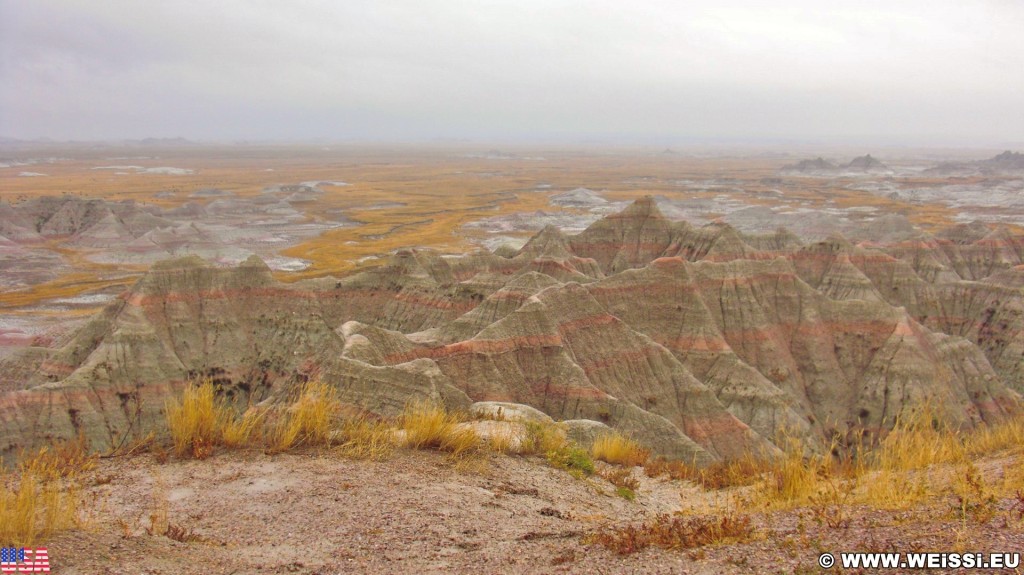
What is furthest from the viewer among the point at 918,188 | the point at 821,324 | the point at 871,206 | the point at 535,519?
the point at 918,188

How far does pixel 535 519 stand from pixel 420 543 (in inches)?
68.2

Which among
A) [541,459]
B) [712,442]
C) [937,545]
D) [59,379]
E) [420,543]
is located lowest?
[712,442]

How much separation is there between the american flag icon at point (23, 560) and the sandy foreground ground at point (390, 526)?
0.33 feet

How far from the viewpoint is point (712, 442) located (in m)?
26.1

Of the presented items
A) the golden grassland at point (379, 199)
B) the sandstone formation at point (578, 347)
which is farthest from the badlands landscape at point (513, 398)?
the golden grassland at point (379, 199)

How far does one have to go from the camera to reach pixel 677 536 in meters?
6.47

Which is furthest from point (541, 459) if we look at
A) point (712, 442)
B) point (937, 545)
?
point (712, 442)

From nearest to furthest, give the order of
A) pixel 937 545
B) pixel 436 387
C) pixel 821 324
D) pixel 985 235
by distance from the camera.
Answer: pixel 937 545, pixel 436 387, pixel 821 324, pixel 985 235

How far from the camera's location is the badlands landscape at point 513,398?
6.41 metres

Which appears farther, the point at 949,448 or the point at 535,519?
the point at 949,448

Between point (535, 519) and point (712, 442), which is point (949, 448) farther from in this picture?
point (712, 442)

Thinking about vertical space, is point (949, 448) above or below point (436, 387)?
above

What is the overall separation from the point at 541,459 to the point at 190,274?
89.4 feet

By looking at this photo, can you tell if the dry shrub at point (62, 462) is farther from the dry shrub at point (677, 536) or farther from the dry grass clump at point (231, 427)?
the dry shrub at point (677, 536)
